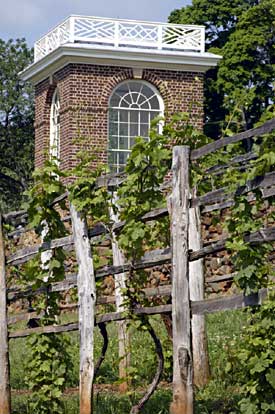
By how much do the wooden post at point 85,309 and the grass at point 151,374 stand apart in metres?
0.39

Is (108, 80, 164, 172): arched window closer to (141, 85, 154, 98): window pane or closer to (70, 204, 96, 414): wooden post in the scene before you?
(141, 85, 154, 98): window pane

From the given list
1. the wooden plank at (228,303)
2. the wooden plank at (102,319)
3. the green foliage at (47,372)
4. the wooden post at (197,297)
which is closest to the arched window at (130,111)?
the wooden post at (197,297)

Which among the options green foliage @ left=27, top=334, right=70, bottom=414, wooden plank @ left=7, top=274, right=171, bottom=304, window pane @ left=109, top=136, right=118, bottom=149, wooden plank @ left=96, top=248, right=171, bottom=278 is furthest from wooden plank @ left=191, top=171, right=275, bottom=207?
window pane @ left=109, top=136, right=118, bottom=149

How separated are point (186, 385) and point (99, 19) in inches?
755

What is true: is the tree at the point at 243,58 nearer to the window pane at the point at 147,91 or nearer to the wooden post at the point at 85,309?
the window pane at the point at 147,91

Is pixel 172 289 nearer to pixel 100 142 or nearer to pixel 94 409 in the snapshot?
pixel 94 409

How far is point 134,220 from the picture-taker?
356 inches

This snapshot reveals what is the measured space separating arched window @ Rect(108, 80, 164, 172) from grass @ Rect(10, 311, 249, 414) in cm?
1117

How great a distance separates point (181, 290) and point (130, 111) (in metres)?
18.8

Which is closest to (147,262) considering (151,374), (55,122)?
(151,374)

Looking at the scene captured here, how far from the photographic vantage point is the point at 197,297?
10.8m

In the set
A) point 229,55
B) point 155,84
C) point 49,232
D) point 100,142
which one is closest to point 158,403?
point 49,232

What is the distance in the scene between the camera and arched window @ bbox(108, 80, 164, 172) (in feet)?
87.4

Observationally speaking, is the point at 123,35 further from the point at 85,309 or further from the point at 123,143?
the point at 85,309
